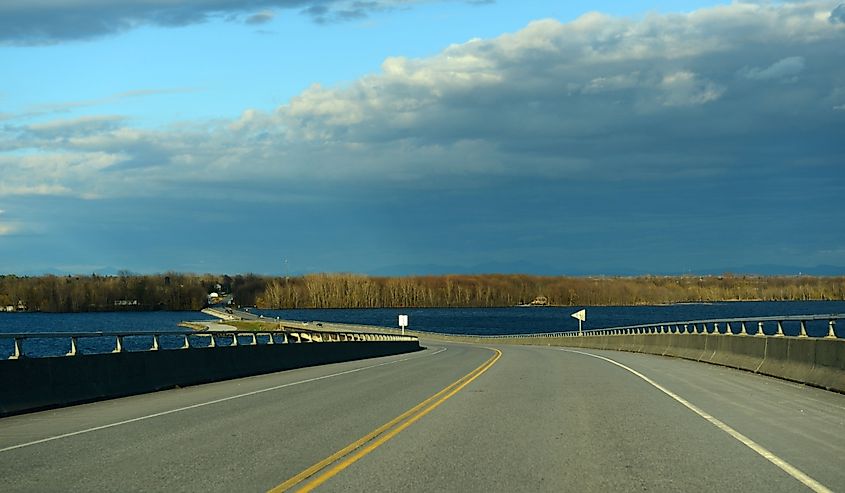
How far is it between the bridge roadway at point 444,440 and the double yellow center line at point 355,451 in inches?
2.8

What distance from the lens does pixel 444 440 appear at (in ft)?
39.9

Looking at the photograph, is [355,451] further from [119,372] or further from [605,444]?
[119,372]

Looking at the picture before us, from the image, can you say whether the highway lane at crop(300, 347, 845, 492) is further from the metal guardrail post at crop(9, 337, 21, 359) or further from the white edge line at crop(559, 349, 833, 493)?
the metal guardrail post at crop(9, 337, 21, 359)

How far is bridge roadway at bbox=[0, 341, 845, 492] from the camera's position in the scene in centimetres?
945

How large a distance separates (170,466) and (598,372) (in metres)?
18.6

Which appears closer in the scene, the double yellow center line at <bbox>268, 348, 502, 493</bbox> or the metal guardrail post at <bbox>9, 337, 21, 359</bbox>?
the double yellow center line at <bbox>268, 348, 502, 493</bbox>

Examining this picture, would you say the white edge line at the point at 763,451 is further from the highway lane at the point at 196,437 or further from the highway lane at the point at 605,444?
the highway lane at the point at 196,437

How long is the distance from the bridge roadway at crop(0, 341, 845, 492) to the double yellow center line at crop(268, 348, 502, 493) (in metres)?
0.07

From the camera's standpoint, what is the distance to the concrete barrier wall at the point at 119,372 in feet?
53.1

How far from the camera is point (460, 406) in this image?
656 inches

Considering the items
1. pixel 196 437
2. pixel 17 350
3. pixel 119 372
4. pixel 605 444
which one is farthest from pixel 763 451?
pixel 119 372

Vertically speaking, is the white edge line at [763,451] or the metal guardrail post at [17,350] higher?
the metal guardrail post at [17,350]

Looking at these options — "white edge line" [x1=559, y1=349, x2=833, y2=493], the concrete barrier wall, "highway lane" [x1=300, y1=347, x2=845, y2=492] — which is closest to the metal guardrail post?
the concrete barrier wall

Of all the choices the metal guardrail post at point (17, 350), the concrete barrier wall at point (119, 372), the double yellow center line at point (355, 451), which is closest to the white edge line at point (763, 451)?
the double yellow center line at point (355, 451)
